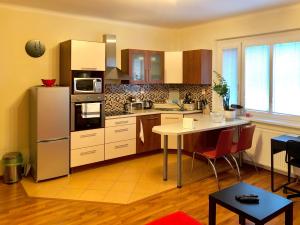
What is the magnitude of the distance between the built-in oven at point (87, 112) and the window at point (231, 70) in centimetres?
235

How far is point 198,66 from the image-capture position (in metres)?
5.07

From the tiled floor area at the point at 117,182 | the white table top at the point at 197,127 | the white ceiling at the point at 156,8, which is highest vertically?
the white ceiling at the point at 156,8

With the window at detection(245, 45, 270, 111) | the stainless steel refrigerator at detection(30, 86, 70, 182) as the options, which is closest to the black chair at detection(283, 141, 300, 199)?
the window at detection(245, 45, 270, 111)

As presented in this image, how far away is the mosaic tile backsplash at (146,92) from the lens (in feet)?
16.6

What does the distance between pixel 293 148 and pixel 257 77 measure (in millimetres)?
1641

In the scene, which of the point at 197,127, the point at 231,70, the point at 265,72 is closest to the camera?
the point at 197,127

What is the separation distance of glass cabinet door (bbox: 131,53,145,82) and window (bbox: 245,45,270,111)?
74.6 inches

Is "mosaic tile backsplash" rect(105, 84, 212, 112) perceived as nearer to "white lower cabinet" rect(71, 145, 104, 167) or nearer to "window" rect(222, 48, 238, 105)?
"window" rect(222, 48, 238, 105)

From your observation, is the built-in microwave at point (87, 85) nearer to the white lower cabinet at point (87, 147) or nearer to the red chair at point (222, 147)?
the white lower cabinet at point (87, 147)

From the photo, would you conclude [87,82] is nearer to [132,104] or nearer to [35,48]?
[35,48]

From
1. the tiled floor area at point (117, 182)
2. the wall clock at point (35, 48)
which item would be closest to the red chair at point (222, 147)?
the tiled floor area at point (117, 182)

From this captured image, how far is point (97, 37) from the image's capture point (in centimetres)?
480

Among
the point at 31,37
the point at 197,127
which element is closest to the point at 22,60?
the point at 31,37

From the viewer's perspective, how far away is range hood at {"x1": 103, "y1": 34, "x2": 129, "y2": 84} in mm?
4680
